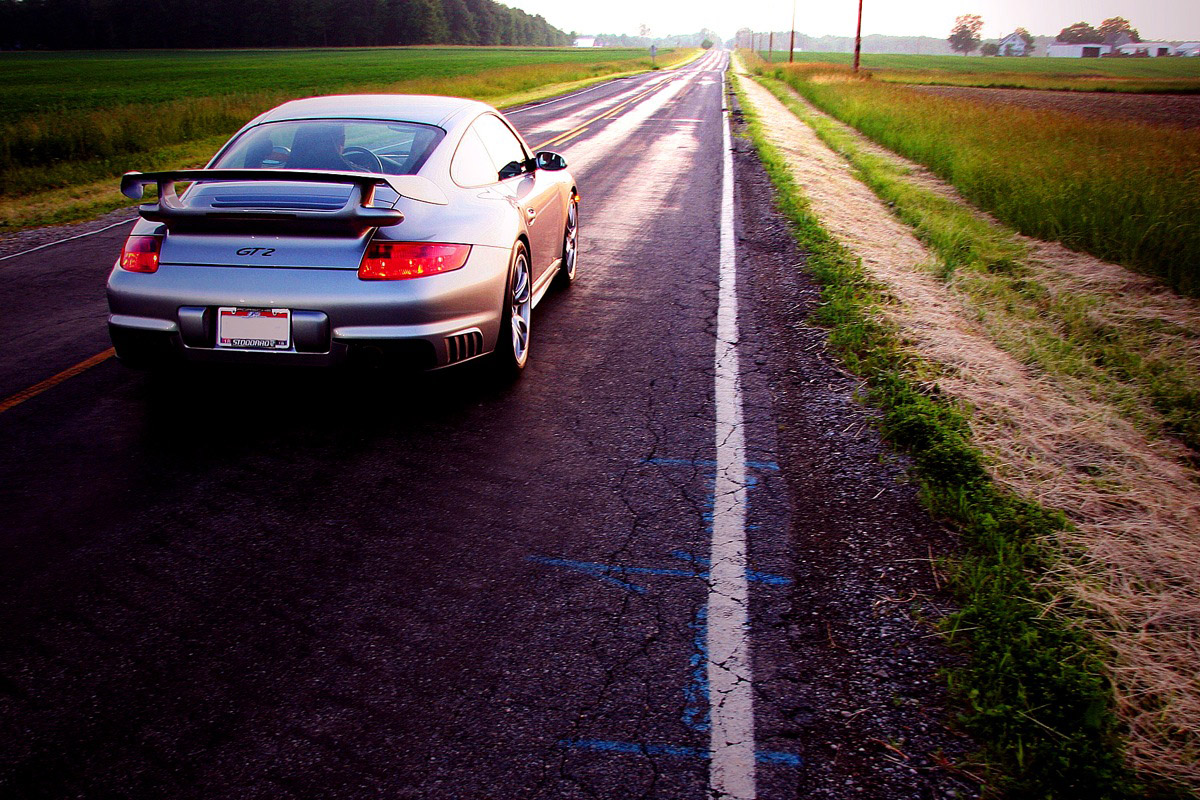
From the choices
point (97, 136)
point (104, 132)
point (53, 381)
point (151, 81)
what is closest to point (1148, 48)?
point (151, 81)

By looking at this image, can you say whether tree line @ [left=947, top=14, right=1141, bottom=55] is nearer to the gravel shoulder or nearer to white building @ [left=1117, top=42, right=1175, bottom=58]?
white building @ [left=1117, top=42, right=1175, bottom=58]

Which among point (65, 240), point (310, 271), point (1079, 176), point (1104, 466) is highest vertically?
point (1079, 176)

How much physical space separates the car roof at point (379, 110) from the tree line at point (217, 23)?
10021 centimetres

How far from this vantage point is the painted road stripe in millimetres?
2203

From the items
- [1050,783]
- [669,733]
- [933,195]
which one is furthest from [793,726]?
[933,195]

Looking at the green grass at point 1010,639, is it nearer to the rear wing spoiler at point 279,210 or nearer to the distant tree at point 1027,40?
the rear wing spoiler at point 279,210

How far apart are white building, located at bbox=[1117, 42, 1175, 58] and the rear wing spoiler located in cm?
12847

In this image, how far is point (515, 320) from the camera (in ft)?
16.0

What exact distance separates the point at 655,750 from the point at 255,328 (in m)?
2.66

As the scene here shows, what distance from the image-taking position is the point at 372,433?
14.0 feet

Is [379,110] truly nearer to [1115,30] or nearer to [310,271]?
[310,271]

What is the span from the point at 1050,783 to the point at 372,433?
10.8 ft

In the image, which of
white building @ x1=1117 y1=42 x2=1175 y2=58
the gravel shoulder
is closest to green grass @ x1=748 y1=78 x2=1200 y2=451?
the gravel shoulder

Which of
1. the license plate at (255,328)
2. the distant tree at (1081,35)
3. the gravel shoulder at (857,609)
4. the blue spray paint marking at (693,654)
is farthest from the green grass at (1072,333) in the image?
the distant tree at (1081,35)
